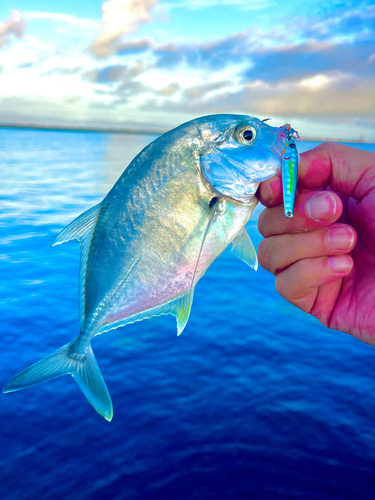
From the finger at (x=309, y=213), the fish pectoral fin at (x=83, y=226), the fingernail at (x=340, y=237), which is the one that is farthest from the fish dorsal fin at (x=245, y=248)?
the fish pectoral fin at (x=83, y=226)

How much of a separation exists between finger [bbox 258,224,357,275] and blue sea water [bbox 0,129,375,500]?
1904mm

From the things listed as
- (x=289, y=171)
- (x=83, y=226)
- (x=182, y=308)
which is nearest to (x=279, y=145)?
(x=289, y=171)

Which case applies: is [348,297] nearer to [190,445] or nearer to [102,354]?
[190,445]

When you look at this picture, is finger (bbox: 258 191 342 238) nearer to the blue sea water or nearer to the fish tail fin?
the fish tail fin

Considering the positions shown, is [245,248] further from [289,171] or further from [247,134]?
[247,134]

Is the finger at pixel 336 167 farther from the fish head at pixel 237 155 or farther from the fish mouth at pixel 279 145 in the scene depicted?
the fish head at pixel 237 155

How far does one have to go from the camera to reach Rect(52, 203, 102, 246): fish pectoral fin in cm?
240

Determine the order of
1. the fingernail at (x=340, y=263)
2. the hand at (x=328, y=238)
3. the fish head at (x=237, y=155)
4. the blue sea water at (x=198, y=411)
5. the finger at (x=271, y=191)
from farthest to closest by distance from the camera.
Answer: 1. the blue sea water at (x=198, y=411)
2. the fingernail at (x=340, y=263)
3. the hand at (x=328, y=238)
4. the finger at (x=271, y=191)
5. the fish head at (x=237, y=155)

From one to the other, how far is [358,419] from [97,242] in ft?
19.8

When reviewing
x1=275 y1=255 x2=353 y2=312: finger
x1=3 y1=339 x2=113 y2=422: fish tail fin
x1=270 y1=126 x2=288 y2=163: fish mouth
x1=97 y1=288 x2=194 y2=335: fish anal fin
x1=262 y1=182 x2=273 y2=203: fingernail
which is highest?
x1=270 y1=126 x2=288 y2=163: fish mouth

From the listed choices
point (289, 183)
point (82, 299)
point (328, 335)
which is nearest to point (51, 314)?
point (328, 335)

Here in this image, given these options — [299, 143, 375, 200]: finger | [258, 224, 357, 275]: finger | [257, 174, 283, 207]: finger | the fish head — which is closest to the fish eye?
the fish head

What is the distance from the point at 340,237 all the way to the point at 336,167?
461 millimetres

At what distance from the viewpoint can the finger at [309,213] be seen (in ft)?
8.00
